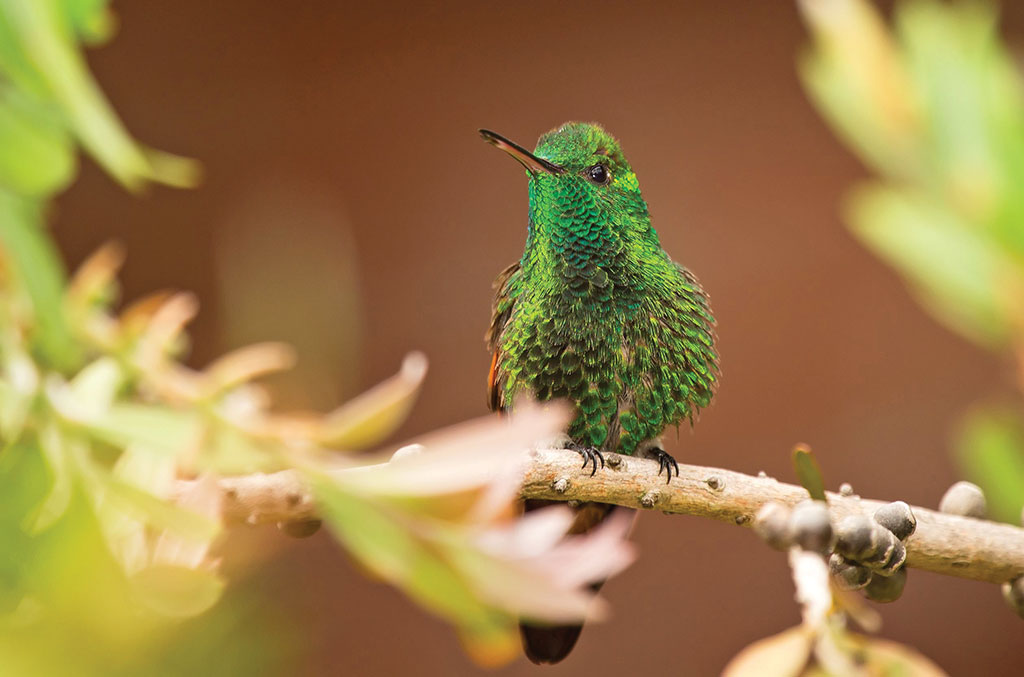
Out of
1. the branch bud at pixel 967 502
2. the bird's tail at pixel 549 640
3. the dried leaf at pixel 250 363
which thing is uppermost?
the branch bud at pixel 967 502

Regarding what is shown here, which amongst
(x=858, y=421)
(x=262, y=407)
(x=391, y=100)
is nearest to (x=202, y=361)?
(x=391, y=100)

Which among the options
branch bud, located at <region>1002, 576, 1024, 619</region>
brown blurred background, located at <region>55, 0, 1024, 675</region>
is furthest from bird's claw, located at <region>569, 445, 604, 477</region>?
brown blurred background, located at <region>55, 0, 1024, 675</region>

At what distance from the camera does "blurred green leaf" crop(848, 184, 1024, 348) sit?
0.59 ft

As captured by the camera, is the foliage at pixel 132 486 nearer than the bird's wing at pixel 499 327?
Yes

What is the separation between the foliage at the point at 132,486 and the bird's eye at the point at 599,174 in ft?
2.67

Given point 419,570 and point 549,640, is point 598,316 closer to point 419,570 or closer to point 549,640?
point 549,640

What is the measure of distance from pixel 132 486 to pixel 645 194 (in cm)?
194

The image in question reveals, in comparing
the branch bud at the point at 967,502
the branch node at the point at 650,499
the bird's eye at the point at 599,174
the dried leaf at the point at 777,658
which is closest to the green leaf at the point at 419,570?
the dried leaf at the point at 777,658

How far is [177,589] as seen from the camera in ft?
0.56

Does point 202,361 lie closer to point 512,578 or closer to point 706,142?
point 706,142

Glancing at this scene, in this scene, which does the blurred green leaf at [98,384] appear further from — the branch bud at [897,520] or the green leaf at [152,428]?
the branch bud at [897,520]

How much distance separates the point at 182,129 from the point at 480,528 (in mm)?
2135

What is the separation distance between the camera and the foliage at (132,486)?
14cm

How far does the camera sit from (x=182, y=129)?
2129mm
